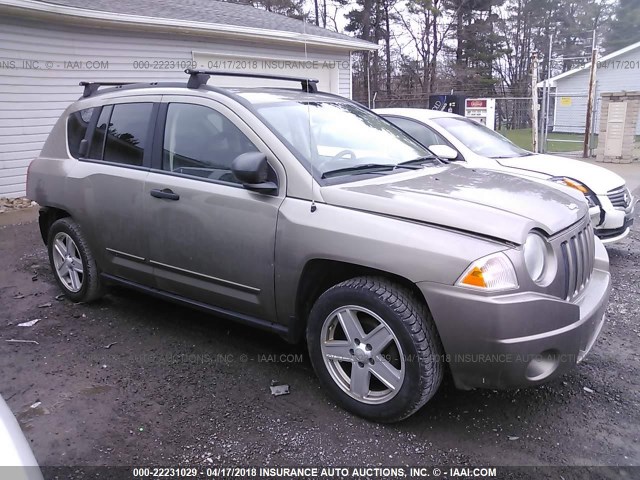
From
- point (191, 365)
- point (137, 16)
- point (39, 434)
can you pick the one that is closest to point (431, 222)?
point (191, 365)

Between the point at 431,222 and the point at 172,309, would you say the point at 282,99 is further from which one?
the point at 172,309

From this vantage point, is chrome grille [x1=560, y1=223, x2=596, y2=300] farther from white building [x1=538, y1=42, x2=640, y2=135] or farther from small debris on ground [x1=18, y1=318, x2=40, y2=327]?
white building [x1=538, y1=42, x2=640, y2=135]

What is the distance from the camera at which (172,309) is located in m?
4.55

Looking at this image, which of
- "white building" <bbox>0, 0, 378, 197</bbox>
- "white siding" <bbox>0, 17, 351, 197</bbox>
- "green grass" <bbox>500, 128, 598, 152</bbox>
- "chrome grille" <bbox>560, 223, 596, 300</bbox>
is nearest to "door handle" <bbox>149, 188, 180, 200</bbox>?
"chrome grille" <bbox>560, 223, 596, 300</bbox>

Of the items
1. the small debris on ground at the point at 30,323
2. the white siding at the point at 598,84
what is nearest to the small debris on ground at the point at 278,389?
the small debris on ground at the point at 30,323

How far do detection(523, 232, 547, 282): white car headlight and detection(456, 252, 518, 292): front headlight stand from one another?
12 centimetres

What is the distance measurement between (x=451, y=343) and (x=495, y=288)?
35 cm

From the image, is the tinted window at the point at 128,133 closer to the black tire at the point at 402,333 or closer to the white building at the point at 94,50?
the black tire at the point at 402,333

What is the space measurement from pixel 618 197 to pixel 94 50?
30.0 feet

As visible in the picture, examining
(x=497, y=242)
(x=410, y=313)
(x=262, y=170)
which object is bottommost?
(x=410, y=313)

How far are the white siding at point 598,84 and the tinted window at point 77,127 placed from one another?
2540 cm

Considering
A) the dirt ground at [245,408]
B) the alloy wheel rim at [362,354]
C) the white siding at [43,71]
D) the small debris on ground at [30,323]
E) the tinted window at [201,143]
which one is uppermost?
the white siding at [43,71]

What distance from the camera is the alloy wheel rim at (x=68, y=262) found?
4484 mm

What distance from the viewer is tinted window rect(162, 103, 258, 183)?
3342 mm
